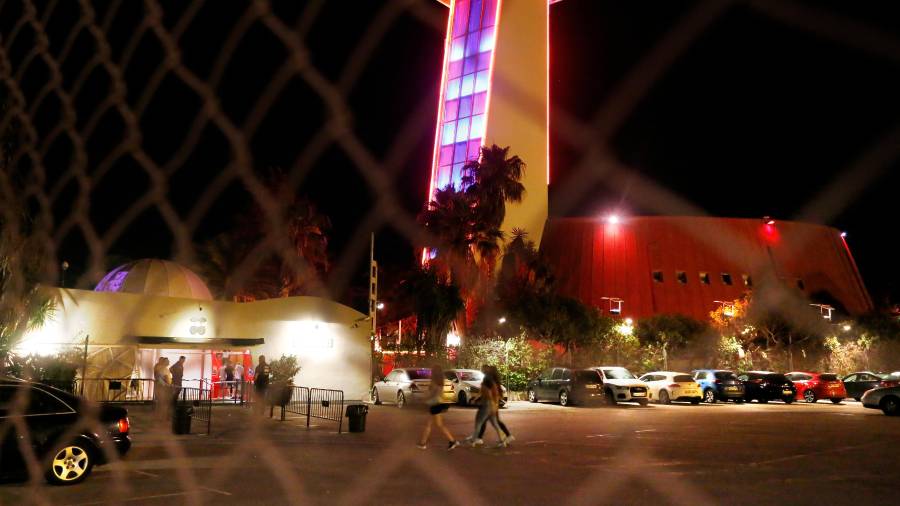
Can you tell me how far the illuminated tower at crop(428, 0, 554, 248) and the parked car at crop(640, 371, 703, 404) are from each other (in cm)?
1323

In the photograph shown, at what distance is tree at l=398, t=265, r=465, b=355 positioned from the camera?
1086 inches

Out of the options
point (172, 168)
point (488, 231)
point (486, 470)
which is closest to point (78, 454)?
point (486, 470)

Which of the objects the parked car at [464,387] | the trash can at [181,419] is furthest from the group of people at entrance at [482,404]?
the parked car at [464,387]

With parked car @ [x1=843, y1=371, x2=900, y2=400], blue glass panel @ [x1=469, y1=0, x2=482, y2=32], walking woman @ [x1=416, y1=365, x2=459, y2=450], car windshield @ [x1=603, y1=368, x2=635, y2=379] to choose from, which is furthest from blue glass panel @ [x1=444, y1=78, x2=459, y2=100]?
walking woman @ [x1=416, y1=365, x2=459, y2=450]

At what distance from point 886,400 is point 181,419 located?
57.5 ft

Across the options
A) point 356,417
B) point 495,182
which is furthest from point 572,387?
point 495,182

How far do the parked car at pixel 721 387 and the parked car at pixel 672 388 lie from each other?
54 centimetres

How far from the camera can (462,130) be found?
140 feet

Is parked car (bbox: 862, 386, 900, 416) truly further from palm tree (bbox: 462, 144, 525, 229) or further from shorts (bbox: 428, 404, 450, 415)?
palm tree (bbox: 462, 144, 525, 229)

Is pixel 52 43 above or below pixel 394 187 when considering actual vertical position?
above

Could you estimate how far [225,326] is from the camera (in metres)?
21.9

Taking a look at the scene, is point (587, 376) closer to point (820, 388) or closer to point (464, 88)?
point (820, 388)

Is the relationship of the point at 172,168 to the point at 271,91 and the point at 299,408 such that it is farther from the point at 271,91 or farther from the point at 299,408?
the point at 299,408

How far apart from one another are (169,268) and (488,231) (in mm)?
12666
